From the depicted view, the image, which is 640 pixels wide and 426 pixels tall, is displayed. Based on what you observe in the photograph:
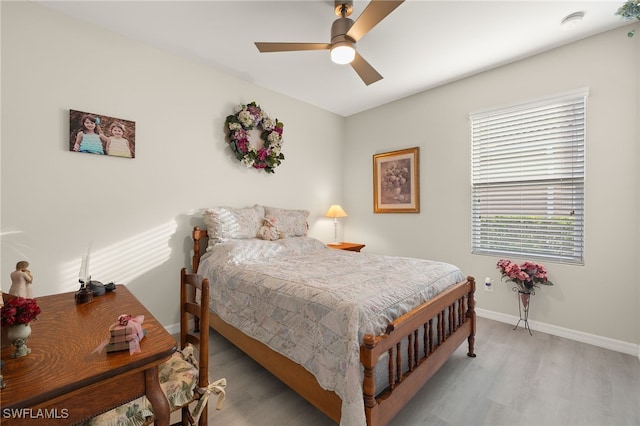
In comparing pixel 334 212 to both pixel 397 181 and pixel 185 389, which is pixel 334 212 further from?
pixel 185 389

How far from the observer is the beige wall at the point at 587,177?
2451 mm

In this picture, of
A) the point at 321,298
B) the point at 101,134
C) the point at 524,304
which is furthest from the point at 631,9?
the point at 101,134

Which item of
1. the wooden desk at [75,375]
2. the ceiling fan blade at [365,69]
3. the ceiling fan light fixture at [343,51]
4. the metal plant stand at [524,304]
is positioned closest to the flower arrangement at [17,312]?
the wooden desk at [75,375]

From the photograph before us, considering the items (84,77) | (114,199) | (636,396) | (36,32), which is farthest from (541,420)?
(36,32)

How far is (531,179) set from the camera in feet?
9.67

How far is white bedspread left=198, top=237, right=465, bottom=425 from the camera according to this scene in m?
1.42

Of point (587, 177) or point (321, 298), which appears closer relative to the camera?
point (321, 298)

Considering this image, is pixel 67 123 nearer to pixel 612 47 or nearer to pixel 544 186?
pixel 544 186

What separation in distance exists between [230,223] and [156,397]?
7.20 feet

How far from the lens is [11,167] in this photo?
2111mm

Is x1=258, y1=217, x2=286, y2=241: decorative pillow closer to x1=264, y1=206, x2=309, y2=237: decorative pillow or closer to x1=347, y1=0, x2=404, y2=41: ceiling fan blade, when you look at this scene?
x1=264, y1=206, x2=309, y2=237: decorative pillow

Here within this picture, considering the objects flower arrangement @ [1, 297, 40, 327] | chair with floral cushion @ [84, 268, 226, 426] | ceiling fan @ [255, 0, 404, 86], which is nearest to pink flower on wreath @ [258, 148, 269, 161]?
ceiling fan @ [255, 0, 404, 86]

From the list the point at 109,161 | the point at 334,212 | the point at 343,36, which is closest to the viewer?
the point at 343,36

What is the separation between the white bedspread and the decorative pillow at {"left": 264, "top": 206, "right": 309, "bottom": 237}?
634 millimetres
